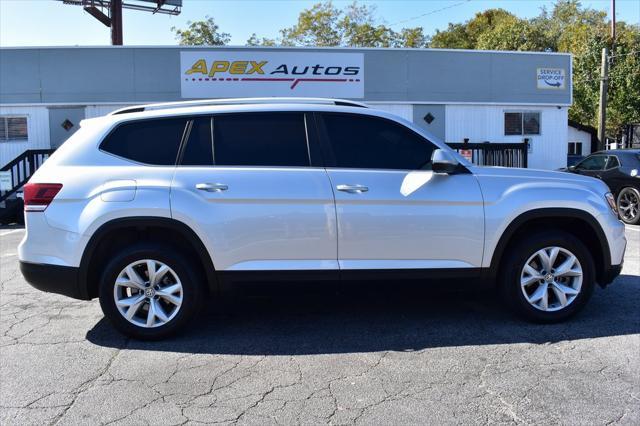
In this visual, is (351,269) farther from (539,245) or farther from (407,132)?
(539,245)

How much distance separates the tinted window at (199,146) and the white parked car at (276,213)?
0.02 metres

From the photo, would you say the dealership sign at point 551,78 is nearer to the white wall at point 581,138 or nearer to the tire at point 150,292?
the tire at point 150,292

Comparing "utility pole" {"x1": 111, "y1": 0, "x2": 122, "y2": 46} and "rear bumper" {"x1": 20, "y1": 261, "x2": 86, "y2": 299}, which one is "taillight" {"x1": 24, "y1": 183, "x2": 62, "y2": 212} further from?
"utility pole" {"x1": 111, "y1": 0, "x2": 122, "y2": 46}

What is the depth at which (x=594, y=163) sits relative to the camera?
1184 cm

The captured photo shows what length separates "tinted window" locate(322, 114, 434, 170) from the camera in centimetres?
440

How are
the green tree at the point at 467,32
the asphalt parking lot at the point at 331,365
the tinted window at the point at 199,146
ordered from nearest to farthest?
the asphalt parking lot at the point at 331,365 < the tinted window at the point at 199,146 < the green tree at the point at 467,32

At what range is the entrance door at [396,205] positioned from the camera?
4.24 metres

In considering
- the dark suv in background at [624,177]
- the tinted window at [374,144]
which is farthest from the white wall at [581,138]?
the tinted window at [374,144]

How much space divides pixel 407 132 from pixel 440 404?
87.0 inches

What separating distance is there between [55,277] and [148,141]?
50.6 inches

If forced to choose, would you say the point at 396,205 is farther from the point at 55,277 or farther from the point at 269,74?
the point at 269,74

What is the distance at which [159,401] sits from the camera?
3320 mm

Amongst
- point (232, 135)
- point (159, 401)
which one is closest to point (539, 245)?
point (232, 135)

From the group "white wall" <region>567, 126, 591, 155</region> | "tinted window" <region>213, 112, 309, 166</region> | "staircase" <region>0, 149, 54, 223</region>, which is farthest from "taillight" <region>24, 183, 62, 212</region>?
"white wall" <region>567, 126, 591, 155</region>
